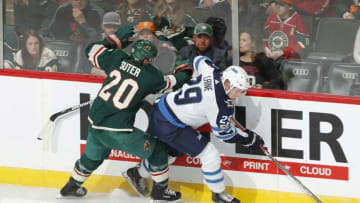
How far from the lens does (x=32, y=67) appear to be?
5.68 metres

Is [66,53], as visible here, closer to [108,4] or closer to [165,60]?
[108,4]

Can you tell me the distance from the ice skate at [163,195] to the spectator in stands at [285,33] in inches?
41.1

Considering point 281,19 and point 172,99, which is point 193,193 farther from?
point 281,19

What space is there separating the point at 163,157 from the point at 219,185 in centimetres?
38

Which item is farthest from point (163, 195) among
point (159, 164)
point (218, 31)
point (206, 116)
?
point (218, 31)

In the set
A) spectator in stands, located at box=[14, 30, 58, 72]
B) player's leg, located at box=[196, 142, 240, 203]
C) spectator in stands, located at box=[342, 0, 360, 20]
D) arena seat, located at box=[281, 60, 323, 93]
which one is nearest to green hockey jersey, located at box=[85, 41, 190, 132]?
player's leg, located at box=[196, 142, 240, 203]

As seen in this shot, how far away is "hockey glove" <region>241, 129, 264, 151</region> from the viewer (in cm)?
516

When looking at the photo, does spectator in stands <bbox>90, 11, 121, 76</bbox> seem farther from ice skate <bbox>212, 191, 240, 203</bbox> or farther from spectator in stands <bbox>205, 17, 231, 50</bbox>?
ice skate <bbox>212, 191, 240, 203</bbox>

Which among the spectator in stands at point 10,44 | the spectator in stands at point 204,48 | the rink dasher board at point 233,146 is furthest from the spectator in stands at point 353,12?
the spectator in stands at point 10,44

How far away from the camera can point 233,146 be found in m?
5.39

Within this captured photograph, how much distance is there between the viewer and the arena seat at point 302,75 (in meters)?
5.17

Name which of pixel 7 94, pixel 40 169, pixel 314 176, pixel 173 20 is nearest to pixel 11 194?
pixel 40 169

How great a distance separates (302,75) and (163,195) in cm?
113

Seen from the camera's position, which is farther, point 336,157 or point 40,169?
point 40,169
